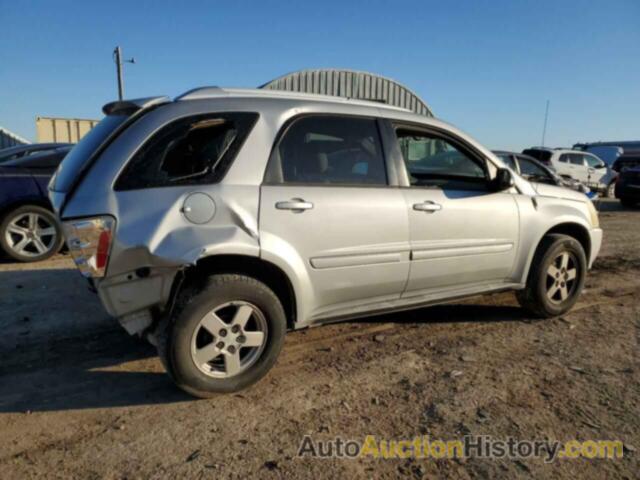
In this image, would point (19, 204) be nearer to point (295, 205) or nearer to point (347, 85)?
point (295, 205)

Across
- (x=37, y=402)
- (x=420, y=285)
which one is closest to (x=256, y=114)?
(x=420, y=285)

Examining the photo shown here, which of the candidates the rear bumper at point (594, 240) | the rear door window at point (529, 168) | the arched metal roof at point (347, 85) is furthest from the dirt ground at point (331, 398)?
the arched metal roof at point (347, 85)

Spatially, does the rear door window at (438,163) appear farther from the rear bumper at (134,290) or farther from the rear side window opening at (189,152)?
the rear bumper at (134,290)

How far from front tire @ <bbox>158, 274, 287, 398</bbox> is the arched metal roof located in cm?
1464

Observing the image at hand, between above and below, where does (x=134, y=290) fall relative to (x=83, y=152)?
below

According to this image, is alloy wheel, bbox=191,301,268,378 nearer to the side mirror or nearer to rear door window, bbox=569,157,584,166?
the side mirror

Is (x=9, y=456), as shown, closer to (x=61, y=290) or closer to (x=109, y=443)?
(x=109, y=443)

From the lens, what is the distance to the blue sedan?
229 inches

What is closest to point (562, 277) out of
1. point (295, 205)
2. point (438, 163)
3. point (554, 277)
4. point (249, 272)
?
point (554, 277)

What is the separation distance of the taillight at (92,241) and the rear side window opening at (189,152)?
0.23m

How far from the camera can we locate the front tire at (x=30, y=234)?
19.2 ft

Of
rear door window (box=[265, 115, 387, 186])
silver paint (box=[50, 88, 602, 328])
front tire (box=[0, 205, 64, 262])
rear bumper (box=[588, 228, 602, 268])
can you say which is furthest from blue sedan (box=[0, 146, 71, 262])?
rear bumper (box=[588, 228, 602, 268])

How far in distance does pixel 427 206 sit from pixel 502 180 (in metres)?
0.79

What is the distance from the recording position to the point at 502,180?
3.74 metres
